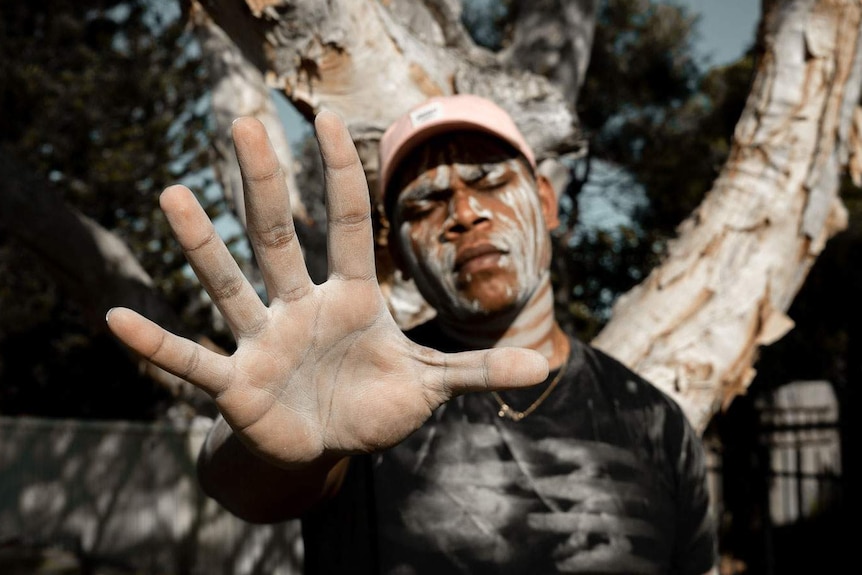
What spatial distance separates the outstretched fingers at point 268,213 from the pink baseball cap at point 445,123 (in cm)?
84

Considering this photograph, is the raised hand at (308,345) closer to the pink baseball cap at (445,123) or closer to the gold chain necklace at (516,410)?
the gold chain necklace at (516,410)

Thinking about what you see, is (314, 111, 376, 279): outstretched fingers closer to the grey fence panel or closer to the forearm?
the forearm

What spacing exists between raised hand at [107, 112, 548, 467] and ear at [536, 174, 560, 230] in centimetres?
99

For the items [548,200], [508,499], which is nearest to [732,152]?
[548,200]

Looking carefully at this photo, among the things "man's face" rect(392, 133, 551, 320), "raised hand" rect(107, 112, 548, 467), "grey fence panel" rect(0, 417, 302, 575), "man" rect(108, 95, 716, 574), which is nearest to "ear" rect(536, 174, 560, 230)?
"man" rect(108, 95, 716, 574)

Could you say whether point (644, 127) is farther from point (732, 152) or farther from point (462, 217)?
point (462, 217)

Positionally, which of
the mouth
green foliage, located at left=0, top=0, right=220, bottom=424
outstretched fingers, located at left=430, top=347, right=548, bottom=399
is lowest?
green foliage, located at left=0, top=0, right=220, bottom=424

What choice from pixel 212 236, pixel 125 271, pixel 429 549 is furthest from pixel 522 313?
pixel 125 271

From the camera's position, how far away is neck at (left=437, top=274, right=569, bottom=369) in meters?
2.23

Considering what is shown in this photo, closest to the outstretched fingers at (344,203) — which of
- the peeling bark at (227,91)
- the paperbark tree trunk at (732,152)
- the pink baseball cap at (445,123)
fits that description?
the pink baseball cap at (445,123)

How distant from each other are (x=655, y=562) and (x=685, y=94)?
1267 cm

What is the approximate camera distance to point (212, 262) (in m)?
1.43

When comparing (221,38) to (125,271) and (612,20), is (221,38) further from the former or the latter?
(612,20)

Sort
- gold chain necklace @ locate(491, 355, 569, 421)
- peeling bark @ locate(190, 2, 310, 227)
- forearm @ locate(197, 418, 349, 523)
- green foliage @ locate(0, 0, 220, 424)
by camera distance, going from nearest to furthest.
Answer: forearm @ locate(197, 418, 349, 523), gold chain necklace @ locate(491, 355, 569, 421), peeling bark @ locate(190, 2, 310, 227), green foliage @ locate(0, 0, 220, 424)
